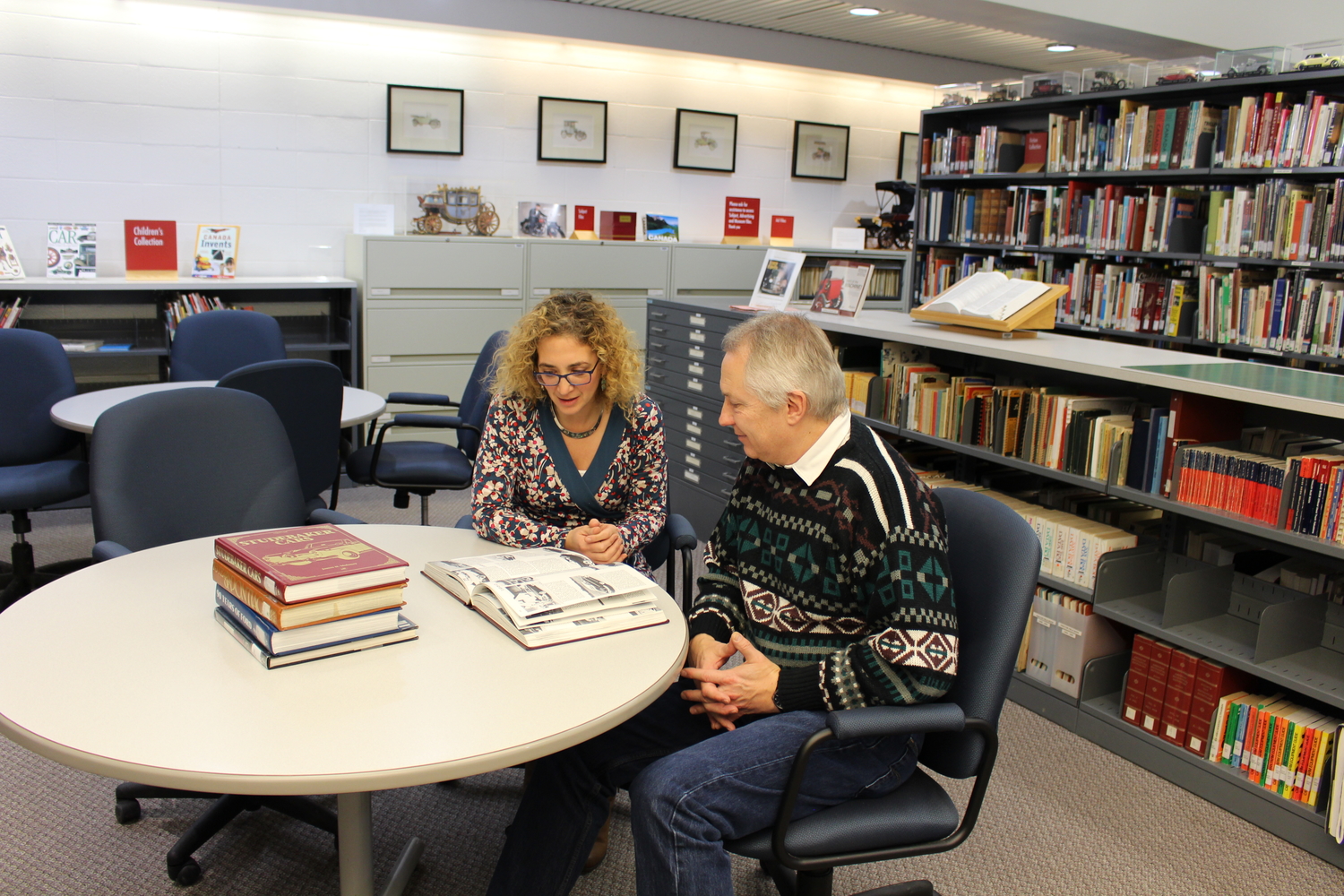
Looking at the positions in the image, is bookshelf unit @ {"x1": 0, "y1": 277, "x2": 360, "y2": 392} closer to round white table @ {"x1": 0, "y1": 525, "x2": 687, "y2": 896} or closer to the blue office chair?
the blue office chair

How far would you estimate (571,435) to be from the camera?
2.29m

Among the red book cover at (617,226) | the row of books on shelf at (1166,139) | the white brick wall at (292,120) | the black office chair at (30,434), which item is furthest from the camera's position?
the red book cover at (617,226)

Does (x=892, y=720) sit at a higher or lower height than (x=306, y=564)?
lower

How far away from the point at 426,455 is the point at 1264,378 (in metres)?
2.87

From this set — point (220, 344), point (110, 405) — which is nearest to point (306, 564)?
point (110, 405)

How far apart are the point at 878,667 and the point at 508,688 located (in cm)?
58

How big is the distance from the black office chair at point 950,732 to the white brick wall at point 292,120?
496 centimetres

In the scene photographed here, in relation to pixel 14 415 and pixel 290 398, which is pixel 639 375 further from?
pixel 14 415

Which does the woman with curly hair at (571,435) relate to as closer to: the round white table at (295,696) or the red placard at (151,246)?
the round white table at (295,696)

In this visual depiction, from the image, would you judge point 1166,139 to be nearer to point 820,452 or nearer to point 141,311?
point 820,452

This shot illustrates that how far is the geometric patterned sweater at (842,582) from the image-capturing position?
1552 mm

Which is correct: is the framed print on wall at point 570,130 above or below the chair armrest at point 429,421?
above

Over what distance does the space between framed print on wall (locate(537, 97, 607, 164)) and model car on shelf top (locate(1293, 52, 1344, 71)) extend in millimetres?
3821

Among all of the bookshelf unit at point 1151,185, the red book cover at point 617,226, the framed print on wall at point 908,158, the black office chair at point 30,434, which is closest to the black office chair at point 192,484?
the black office chair at point 30,434
